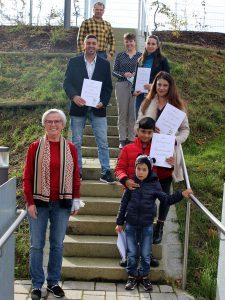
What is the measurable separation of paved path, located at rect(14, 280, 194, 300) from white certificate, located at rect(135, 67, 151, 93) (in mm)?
2624

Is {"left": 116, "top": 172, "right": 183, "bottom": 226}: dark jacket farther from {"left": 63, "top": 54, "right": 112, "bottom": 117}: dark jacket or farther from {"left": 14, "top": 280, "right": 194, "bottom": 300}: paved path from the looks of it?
{"left": 63, "top": 54, "right": 112, "bottom": 117}: dark jacket

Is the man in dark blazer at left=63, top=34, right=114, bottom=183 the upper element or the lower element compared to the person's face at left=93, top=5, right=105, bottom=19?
lower

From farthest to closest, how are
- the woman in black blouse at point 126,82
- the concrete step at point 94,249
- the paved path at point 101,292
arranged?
1. the woman in black blouse at point 126,82
2. the concrete step at point 94,249
3. the paved path at point 101,292

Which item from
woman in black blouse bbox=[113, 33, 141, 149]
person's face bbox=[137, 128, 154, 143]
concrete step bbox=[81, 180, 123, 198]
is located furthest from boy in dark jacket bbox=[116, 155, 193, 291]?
woman in black blouse bbox=[113, 33, 141, 149]

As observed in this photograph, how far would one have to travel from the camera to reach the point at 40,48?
1308 centimetres

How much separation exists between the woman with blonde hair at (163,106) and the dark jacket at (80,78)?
3.26 feet

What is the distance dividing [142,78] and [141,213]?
2294mm

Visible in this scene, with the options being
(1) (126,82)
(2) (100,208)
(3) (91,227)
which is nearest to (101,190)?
(2) (100,208)

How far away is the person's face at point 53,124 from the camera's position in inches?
187

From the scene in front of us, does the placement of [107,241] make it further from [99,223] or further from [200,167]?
[200,167]

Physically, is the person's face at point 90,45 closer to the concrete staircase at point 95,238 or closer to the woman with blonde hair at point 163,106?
the woman with blonde hair at point 163,106

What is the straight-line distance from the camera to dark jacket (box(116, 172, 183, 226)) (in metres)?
5.09

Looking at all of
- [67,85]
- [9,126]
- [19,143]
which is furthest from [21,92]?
[67,85]

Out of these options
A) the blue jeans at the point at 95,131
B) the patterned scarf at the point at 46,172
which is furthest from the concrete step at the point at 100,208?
the patterned scarf at the point at 46,172
